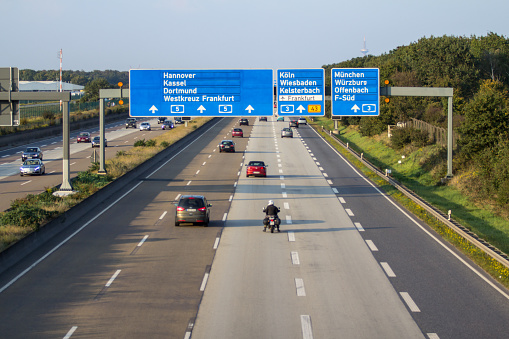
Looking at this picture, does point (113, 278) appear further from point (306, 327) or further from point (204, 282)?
point (306, 327)

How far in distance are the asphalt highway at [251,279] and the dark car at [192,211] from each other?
467 mm

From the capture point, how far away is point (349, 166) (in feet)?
179

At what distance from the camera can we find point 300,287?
18438 mm

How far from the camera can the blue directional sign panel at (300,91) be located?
3481 centimetres

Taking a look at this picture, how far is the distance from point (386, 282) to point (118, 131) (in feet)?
286

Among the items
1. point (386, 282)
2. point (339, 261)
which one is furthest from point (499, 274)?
point (339, 261)

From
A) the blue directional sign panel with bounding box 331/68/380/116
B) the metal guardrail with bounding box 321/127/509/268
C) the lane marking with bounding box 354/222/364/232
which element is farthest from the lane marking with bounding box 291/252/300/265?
the blue directional sign panel with bounding box 331/68/380/116

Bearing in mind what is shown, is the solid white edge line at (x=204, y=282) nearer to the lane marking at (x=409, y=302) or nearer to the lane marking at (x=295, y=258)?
the lane marking at (x=295, y=258)

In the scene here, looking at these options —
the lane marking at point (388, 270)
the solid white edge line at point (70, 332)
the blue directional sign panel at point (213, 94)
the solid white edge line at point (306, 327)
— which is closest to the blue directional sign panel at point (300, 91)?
the blue directional sign panel at point (213, 94)

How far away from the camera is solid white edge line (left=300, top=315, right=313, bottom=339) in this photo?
14.1 metres

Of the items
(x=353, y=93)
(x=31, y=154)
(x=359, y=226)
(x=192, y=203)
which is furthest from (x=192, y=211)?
(x=31, y=154)

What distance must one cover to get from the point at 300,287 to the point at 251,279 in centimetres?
173

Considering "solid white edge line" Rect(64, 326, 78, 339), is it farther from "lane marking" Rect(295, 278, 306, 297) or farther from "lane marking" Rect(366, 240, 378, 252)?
"lane marking" Rect(366, 240, 378, 252)

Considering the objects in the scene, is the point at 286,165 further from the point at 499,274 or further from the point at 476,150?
the point at 499,274
